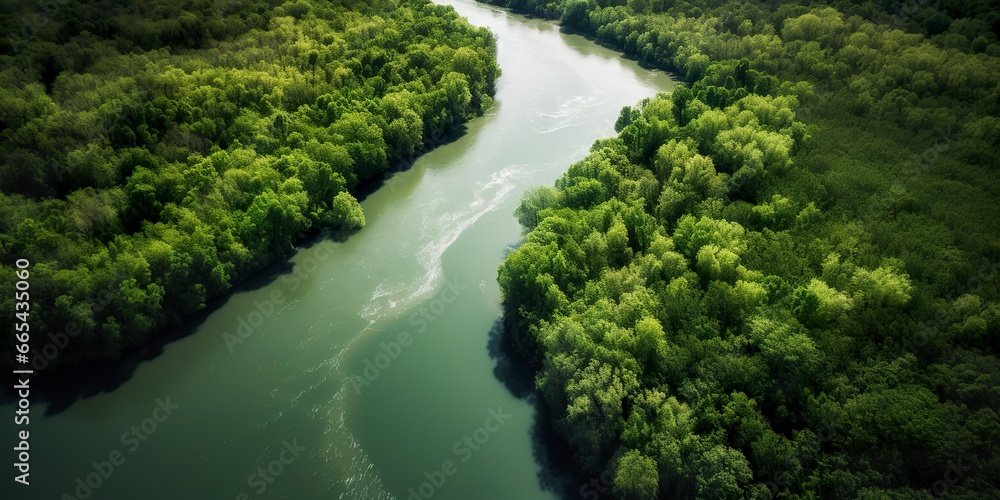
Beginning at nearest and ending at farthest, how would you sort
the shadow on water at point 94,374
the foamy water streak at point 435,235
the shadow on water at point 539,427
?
the shadow on water at point 539,427
the shadow on water at point 94,374
the foamy water streak at point 435,235

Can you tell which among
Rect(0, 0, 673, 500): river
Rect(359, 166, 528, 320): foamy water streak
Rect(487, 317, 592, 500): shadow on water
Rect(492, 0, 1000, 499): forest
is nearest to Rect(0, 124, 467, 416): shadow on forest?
Rect(0, 0, 673, 500): river

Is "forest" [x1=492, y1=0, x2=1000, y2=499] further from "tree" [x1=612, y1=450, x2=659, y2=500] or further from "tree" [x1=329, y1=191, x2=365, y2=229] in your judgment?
"tree" [x1=329, y1=191, x2=365, y2=229]

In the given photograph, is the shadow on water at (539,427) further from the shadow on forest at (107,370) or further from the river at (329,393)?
the shadow on forest at (107,370)

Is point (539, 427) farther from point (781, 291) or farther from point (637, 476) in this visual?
point (781, 291)

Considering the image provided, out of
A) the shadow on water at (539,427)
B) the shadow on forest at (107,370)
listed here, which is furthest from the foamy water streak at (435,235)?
the shadow on forest at (107,370)

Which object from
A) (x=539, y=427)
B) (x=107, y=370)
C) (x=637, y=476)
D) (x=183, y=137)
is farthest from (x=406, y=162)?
(x=637, y=476)
